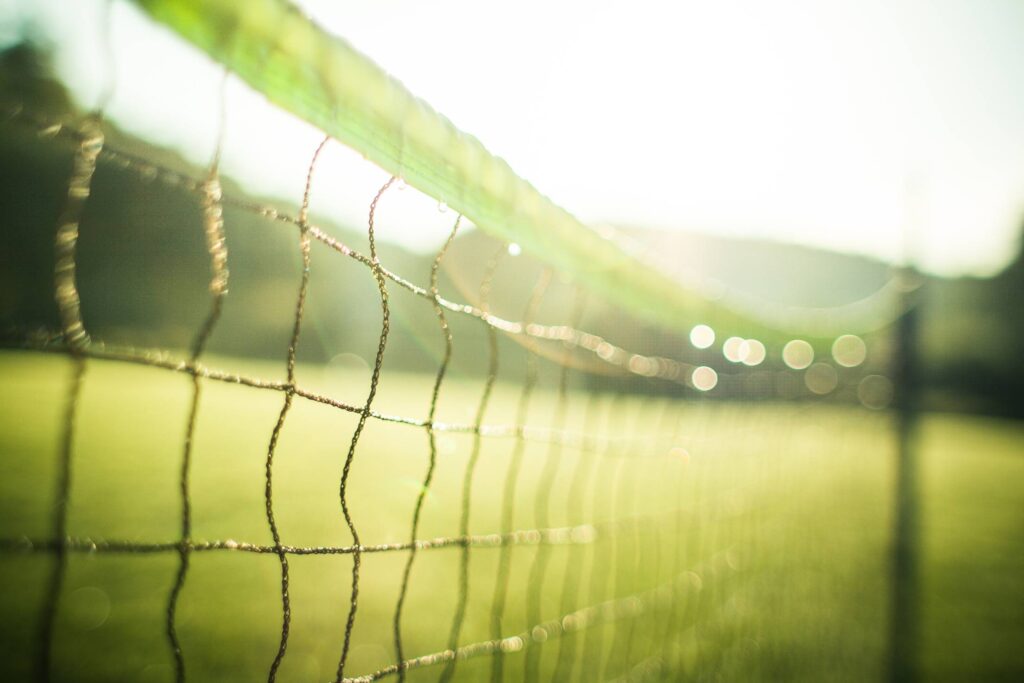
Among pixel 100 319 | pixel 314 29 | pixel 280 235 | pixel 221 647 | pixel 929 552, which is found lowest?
pixel 221 647

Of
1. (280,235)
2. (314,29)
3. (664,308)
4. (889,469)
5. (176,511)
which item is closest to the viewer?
(314,29)

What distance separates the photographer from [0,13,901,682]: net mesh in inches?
26.8

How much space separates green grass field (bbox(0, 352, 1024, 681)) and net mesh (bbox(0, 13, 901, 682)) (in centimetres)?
2

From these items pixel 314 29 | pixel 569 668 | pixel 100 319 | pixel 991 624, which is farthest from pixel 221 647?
pixel 100 319

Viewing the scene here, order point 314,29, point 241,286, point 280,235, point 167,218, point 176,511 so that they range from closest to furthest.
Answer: point 314,29 < point 176,511 < point 167,218 < point 280,235 < point 241,286

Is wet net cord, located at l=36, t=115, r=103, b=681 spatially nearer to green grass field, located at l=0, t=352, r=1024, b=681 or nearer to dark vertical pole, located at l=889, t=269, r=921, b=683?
green grass field, located at l=0, t=352, r=1024, b=681

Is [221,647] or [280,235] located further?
[280,235]

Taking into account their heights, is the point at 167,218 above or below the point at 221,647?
above

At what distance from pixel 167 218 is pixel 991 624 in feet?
72.7

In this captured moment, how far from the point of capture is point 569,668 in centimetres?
225

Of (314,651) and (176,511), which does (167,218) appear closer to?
(176,511)

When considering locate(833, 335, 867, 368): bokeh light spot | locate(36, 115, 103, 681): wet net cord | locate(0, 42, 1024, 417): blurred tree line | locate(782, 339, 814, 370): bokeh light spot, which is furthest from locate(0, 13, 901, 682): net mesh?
locate(0, 42, 1024, 417): blurred tree line

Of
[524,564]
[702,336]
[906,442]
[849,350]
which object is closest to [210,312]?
[702,336]

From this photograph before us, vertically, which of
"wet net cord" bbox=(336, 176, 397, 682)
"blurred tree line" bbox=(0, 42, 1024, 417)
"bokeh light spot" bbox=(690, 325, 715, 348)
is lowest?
"wet net cord" bbox=(336, 176, 397, 682)
